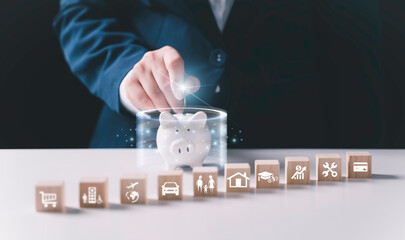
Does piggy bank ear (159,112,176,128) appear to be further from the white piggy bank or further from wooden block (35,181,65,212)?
wooden block (35,181,65,212)

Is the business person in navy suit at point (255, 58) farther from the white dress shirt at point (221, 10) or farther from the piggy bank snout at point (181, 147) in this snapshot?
the piggy bank snout at point (181, 147)

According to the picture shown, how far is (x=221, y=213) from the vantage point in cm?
97

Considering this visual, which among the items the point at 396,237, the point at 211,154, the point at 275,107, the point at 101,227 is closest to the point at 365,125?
the point at 275,107

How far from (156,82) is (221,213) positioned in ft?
1.63

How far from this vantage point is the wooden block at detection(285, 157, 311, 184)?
3.76 feet

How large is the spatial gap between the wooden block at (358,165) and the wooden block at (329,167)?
1.4 inches

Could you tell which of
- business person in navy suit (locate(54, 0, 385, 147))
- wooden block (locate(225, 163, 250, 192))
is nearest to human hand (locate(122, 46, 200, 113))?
business person in navy suit (locate(54, 0, 385, 147))

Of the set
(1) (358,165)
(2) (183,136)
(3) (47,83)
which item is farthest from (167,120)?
(3) (47,83)

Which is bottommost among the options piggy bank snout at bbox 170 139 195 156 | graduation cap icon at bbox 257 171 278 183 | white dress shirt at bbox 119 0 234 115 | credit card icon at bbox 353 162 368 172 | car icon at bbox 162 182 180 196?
car icon at bbox 162 182 180 196

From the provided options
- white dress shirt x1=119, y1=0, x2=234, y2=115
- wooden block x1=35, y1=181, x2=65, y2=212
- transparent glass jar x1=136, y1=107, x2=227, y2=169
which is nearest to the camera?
wooden block x1=35, y1=181, x2=65, y2=212

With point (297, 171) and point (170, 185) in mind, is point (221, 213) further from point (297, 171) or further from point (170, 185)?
point (297, 171)

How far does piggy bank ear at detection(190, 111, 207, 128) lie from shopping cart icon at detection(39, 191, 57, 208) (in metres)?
0.34

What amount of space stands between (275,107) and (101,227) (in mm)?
849

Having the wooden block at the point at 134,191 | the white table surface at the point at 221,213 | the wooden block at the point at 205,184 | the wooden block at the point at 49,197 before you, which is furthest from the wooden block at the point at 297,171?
the wooden block at the point at 49,197
